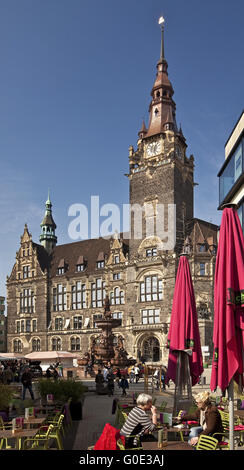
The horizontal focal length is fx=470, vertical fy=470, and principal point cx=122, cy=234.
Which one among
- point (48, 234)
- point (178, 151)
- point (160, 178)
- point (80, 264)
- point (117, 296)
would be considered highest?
point (178, 151)

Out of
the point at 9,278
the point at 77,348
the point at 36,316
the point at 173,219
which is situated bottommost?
the point at 77,348

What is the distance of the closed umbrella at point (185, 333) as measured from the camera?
12.3 meters

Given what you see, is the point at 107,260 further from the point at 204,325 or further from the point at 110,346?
the point at 110,346

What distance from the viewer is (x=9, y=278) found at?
208 ft

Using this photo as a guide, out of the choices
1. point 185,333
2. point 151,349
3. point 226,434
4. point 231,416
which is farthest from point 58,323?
point 231,416

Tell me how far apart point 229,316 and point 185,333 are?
5.16m

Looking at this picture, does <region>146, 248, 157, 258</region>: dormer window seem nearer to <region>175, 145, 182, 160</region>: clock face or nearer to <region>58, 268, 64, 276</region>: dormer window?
<region>175, 145, 182, 160</region>: clock face

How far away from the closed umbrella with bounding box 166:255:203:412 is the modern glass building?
9.83 metres

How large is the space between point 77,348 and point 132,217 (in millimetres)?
16843

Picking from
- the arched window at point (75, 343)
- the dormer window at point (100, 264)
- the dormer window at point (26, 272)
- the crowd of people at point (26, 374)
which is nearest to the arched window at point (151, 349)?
the arched window at point (75, 343)

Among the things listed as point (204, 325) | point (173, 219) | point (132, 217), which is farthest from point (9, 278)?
point (204, 325)

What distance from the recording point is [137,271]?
162 feet

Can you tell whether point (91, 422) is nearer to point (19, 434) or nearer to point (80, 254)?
point (19, 434)

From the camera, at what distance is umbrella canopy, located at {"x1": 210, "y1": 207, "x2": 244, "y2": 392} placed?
733cm
